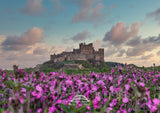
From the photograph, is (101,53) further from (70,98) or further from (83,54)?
(70,98)

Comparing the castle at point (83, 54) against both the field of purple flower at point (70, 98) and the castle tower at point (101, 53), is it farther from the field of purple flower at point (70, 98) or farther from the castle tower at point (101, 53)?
the field of purple flower at point (70, 98)

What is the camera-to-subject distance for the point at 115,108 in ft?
15.4

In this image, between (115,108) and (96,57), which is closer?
(115,108)

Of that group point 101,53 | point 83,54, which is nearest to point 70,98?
point 83,54

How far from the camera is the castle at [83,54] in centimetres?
16264

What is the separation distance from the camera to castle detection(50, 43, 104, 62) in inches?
6403

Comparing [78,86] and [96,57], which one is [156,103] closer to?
[78,86]

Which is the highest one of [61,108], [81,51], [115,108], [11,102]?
[81,51]

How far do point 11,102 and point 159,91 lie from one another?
456cm

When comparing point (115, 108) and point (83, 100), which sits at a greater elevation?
point (83, 100)

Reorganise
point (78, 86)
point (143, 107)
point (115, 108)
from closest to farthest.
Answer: point (143, 107), point (115, 108), point (78, 86)

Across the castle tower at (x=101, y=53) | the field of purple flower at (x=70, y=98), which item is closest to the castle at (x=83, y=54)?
the castle tower at (x=101, y=53)

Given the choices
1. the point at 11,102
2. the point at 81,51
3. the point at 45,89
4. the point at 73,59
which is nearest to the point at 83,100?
the point at 45,89

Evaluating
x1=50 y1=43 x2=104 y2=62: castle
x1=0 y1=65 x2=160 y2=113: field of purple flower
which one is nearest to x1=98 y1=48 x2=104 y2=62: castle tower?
x1=50 y1=43 x2=104 y2=62: castle
